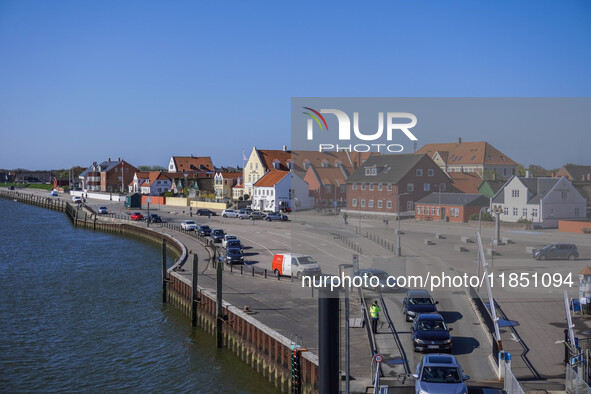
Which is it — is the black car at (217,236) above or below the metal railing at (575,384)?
above

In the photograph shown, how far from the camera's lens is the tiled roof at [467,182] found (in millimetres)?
26391

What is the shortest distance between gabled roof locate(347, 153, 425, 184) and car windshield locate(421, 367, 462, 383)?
1210 cm

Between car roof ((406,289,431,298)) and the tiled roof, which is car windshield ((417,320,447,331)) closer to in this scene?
car roof ((406,289,431,298))

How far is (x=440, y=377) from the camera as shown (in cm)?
1675

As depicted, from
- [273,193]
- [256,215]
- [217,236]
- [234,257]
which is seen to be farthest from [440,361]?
[273,193]

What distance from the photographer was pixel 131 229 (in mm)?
77062

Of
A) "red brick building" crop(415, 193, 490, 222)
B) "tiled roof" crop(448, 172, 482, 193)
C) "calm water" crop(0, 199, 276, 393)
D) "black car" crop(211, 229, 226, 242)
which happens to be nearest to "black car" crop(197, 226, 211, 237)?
"black car" crop(211, 229, 226, 242)

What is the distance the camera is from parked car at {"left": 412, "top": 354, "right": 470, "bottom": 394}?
16.3 meters

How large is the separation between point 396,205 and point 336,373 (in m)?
18.6

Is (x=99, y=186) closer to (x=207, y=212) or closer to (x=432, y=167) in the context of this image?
(x=207, y=212)

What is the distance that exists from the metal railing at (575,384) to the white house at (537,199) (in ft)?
37.4

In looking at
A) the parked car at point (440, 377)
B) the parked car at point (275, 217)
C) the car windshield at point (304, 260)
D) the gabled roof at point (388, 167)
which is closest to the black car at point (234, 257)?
the car windshield at point (304, 260)

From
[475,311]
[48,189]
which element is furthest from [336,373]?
[48,189]

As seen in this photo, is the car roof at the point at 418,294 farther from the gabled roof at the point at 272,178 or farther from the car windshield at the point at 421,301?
the gabled roof at the point at 272,178
